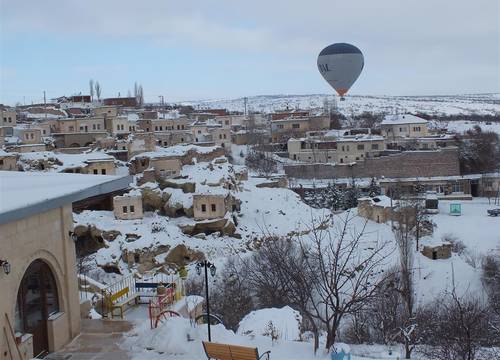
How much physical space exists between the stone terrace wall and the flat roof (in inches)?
1641

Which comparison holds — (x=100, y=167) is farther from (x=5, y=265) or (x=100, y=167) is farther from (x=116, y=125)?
(x=5, y=265)

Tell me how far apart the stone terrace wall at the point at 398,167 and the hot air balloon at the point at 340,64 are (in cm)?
2492

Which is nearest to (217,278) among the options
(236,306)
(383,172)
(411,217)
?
(236,306)

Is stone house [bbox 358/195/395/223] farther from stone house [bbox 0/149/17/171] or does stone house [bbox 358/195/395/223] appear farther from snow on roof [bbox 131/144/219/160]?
stone house [bbox 0/149/17/171]

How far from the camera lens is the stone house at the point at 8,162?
33.4m

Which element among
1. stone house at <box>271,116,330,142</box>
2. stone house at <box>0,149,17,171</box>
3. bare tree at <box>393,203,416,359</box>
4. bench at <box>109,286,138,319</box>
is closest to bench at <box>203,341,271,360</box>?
bench at <box>109,286,138,319</box>

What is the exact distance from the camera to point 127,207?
105 feet

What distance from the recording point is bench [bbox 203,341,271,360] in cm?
780

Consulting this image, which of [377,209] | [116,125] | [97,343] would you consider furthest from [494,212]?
[97,343]

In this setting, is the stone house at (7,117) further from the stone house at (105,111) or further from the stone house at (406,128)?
the stone house at (406,128)

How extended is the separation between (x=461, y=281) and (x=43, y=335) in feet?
70.4

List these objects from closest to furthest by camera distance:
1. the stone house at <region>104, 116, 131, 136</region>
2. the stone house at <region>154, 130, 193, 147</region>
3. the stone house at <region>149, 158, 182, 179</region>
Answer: the stone house at <region>149, 158, 182, 179</region> → the stone house at <region>154, 130, 193, 147</region> → the stone house at <region>104, 116, 131, 136</region>

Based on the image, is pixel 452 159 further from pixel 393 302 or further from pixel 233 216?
pixel 393 302

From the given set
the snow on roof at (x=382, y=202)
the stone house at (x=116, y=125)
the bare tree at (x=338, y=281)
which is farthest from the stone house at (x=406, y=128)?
the bare tree at (x=338, y=281)
